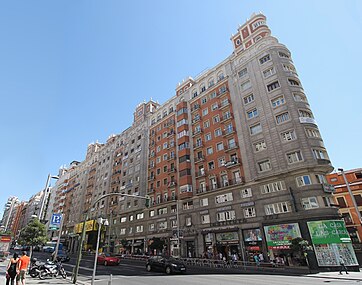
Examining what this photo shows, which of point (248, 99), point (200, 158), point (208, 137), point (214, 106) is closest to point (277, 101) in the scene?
point (248, 99)

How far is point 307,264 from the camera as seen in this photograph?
24.1m

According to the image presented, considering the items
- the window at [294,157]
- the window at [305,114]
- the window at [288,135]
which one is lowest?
the window at [294,157]

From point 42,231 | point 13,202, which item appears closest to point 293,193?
point 42,231

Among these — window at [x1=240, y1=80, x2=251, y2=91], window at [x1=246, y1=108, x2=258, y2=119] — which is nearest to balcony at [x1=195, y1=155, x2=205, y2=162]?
window at [x1=246, y1=108, x2=258, y2=119]

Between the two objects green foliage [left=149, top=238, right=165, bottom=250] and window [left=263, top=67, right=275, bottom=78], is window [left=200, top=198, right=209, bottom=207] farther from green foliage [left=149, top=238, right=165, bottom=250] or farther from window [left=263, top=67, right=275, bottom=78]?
window [left=263, top=67, right=275, bottom=78]

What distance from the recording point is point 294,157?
29812mm

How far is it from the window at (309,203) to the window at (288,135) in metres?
8.18

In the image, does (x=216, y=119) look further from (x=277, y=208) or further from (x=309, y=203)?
(x=309, y=203)

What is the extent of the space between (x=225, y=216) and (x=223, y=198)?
2.76 m

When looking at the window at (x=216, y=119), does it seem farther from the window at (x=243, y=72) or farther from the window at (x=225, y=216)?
the window at (x=225, y=216)

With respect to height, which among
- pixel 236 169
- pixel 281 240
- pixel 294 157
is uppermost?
pixel 236 169

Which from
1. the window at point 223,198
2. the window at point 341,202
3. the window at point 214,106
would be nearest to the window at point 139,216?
the window at point 223,198

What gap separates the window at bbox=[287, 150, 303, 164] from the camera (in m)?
29.2

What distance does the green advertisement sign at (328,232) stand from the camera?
2456cm
